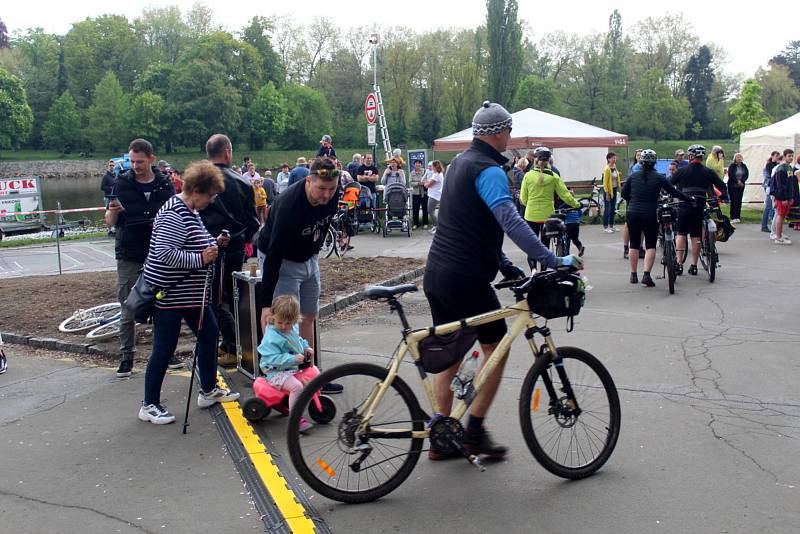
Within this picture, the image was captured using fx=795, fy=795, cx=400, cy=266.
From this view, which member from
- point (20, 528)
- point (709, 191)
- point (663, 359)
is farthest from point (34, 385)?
point (709, 191)

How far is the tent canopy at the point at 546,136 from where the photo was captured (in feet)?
78.1

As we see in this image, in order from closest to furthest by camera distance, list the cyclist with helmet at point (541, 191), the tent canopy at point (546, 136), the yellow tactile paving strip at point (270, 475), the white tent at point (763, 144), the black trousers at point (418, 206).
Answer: the yellow tactile paving strip at point (270, 475)
the cyclist with helmet at point (541, 191)
the black trousers at point (418, 206)
the white tent at point (763, 144)
the tent canopy at point (546, 136)

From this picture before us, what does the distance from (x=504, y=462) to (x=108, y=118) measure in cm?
8785

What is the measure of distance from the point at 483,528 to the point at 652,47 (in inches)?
3283

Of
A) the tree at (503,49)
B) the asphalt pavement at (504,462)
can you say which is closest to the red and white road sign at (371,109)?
the asphalt pavement at (504,462)

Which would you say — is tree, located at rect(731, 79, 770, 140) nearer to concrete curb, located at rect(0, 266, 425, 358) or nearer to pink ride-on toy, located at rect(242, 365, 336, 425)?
concrete curb, located at rect(0, 266, 425, 358)

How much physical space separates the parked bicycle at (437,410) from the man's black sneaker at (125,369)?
10.7 ft

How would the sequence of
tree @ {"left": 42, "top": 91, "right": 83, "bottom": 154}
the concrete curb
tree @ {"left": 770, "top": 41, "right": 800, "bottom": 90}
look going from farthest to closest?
tree @ {"left": 770, "top": 41, "right": 800, "bottom": 90}
tree @ {"left": 42, "top": 91, "right": 83, "bottom": 154}
the concrete curb

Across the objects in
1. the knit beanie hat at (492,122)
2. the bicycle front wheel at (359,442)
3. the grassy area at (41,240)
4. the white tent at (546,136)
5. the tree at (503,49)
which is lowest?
the grassy area at (41,240)

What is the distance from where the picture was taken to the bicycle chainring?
14.4 ft

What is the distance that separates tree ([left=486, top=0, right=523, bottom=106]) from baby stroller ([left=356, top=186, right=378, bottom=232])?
187 feet

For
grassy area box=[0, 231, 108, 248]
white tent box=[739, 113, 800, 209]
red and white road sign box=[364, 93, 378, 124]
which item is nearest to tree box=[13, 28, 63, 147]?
grassy area box=[0, 231, 108, 248]

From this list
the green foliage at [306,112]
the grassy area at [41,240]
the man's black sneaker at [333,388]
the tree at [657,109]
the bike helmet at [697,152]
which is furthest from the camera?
the green foliage at [306,112]

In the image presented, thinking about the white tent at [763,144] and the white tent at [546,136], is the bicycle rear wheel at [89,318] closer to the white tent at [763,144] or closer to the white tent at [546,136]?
the white tent at [546,136]
